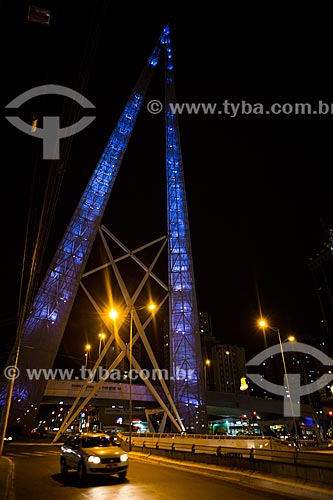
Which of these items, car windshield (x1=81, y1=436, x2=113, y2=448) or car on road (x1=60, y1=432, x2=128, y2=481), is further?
car windshield (x1=81, y1=436, x2=113, y2=448)

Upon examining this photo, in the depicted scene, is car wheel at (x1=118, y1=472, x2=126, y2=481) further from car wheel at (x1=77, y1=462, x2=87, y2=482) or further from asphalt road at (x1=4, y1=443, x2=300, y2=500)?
car wheel at (x1=77, y1=462, x2=87, y2=482)

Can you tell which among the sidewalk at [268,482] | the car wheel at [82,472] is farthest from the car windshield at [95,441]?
the sidewalk at [268,482]

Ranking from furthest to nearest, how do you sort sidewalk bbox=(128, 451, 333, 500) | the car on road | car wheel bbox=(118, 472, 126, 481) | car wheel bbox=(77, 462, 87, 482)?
car wheel bbox=(118, 472, 126, 481), car wheel bbox=(77, 462, 87, 482), the car on road, sidewalk bbox=(128, 451, 333, 500)

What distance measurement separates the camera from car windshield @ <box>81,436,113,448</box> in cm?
1194

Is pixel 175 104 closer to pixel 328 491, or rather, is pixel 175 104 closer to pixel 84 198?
pixel 84 198

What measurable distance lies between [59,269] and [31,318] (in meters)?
6.53

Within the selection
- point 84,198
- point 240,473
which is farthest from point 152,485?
point 84,198
